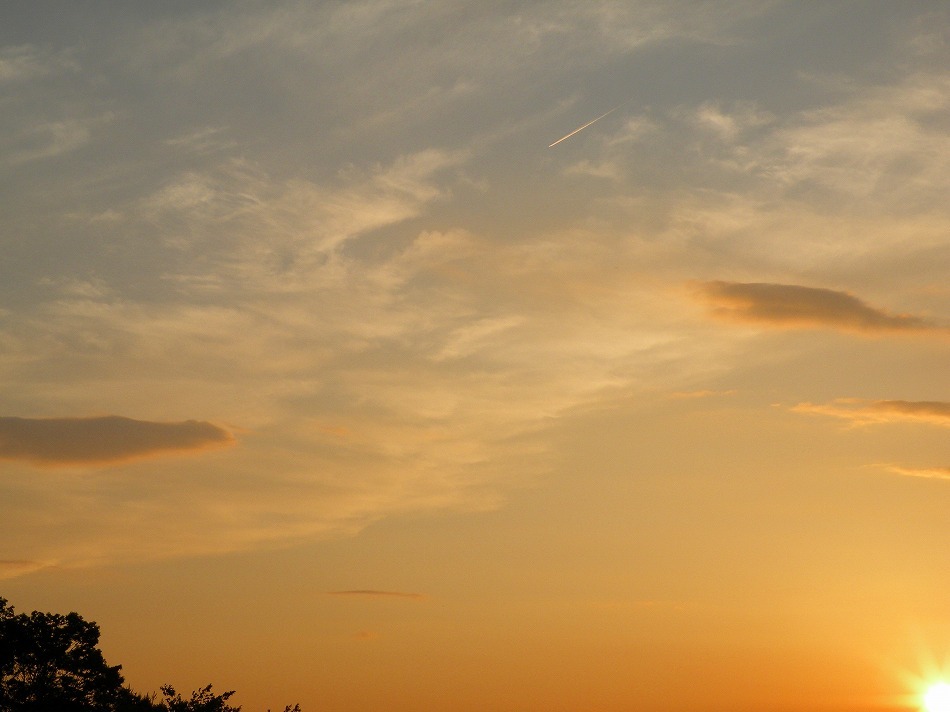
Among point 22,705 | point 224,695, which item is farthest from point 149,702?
point 22,705

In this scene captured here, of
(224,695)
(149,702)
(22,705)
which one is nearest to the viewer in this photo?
(22,705)

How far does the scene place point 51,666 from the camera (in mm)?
77312

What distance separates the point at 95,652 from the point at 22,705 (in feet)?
19.4

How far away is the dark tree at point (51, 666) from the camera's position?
7556 centimetres

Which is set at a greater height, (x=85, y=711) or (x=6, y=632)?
(x=6, y=632)

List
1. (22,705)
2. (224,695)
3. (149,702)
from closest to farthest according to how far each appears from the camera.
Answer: (22,705) → (149,702) → (224,695)

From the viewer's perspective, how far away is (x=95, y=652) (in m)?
78.9

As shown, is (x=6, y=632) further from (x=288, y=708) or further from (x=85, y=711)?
(x=288, y=708)

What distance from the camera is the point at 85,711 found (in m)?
76.5

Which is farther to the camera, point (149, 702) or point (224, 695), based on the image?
point (224, 695)

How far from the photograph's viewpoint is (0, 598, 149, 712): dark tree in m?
75.6

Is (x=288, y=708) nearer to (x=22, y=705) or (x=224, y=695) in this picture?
(x=224, y=695)

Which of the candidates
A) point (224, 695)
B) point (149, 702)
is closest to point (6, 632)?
point (149, 702)

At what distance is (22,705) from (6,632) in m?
5.09
